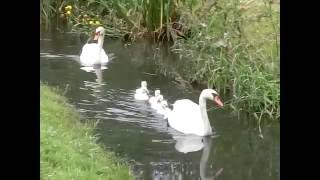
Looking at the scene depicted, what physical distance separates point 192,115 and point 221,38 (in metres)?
1.13

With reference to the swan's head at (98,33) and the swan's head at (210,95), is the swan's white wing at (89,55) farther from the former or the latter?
the swan's head at (210,95)

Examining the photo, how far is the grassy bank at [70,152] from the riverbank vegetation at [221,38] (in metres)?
1.58

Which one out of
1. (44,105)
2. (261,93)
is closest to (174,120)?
(261,93)

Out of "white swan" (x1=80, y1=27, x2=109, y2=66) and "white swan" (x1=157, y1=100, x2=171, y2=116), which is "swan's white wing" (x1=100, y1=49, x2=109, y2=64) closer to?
"white swan" (x1=80, y1=27, x2=109, y2=66)

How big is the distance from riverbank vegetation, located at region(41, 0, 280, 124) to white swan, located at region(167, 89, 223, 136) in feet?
1.10

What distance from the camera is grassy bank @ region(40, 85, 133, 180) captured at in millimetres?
3668

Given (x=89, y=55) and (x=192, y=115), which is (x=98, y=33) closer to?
(x=89, y=55)

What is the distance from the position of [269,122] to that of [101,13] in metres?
4.78

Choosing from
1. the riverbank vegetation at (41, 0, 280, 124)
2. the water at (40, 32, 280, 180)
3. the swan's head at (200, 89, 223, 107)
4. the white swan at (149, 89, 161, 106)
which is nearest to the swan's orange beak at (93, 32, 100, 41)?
the water at (40, 32, 280, 180)

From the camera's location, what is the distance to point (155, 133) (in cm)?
557

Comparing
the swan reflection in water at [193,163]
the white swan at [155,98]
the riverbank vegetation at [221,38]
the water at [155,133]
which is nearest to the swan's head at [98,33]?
the water at [155,133]

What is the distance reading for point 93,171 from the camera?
3.93m

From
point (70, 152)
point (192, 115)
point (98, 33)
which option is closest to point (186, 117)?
point (192, 115)
